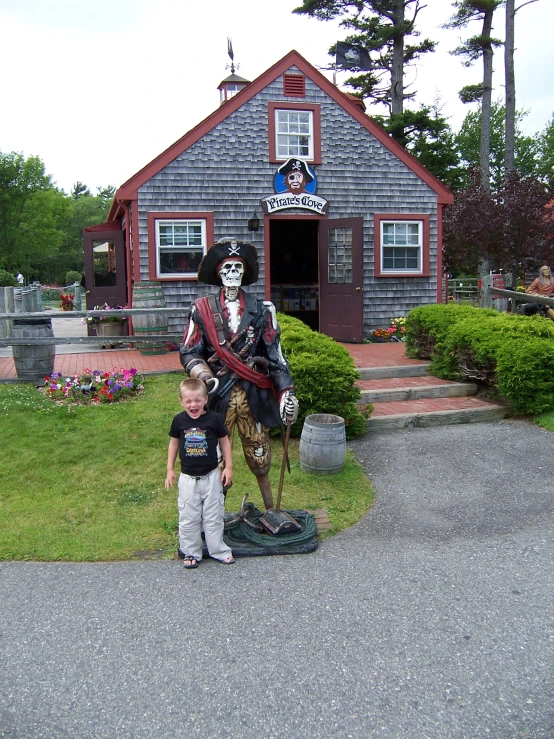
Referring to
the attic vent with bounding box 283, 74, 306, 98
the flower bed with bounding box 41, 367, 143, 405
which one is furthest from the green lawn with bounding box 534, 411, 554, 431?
the attic vent with bounding box 283, 74, 306, 98

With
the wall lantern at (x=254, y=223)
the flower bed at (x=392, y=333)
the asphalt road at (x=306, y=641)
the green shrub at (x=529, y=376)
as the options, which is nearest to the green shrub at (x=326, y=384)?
the green shrub at (x=529, y=376)

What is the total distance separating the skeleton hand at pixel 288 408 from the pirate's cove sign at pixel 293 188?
8.66 metres

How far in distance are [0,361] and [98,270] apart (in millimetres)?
4817

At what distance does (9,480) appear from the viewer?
5.69 m

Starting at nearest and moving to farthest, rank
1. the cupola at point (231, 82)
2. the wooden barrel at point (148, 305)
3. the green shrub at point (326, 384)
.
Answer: the green shrub at point (326, 384)
the wooden barrel at point (148, 305)
the cupola at point (231, 82)

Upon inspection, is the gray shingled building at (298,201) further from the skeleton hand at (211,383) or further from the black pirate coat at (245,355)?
the skeleton hand at (211,383)

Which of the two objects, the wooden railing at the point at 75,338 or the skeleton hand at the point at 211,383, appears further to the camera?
the wooden railing at the point at 75,338

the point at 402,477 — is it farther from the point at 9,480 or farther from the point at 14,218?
the point at 14,218

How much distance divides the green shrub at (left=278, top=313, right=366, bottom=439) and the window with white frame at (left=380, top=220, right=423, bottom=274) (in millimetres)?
6486

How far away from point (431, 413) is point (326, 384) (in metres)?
1.55

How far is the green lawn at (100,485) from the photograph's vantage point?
15.0ft

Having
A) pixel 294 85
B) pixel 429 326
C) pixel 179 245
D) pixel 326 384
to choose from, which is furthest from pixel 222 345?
pixel 294 85

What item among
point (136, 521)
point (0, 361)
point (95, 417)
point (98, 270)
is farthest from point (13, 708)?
point (98, 270)

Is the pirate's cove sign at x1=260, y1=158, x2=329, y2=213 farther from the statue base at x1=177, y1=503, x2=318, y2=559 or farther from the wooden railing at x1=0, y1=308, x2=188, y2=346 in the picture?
the statue base at x1=177, y1=503, x2=318, y2=559
